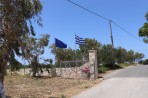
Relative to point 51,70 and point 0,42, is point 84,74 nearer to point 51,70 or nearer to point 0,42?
point 51,70

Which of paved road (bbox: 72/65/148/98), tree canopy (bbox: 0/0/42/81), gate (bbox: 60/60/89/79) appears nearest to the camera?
tree canopy (bbox: 0/0/42/81)

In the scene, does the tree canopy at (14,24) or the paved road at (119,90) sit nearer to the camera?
the tree canopy at (14,24)

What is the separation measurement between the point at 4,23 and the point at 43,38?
62.8 feet

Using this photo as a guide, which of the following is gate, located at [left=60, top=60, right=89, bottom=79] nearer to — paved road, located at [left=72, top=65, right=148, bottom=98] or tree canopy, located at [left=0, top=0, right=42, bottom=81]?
paved road, located at [left=72, top=65, right=148, bottom=98]

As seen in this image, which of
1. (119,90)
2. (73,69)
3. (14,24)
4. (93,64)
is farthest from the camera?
(73,69)

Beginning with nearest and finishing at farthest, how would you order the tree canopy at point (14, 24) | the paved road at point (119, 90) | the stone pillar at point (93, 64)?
1. the tree canopy at point (14, 24)
2. the paved road at point (119, 90)
3. the stone pillar at point (93, 64)

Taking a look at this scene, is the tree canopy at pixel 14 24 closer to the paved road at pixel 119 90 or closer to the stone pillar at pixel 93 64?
A: the paved road at pixel 119 90

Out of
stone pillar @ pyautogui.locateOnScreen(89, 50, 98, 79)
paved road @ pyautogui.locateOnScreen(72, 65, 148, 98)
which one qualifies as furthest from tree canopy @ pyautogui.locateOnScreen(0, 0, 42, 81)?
stone pillar @ pyautogui.locateOnScreen(89, 50, 98, 79)

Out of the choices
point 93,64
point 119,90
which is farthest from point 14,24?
point 93,64

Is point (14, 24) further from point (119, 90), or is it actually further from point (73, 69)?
point (73, 69)

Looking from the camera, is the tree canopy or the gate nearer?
the tree canopy

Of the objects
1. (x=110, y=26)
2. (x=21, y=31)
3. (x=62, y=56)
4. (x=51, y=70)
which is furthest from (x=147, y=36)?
(x=21, y=31)

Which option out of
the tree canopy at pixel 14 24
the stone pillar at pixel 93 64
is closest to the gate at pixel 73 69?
the stone pillar at pixel 93 64

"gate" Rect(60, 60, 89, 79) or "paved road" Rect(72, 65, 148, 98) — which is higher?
"gate" Rect(60, 60, 89, 79)
